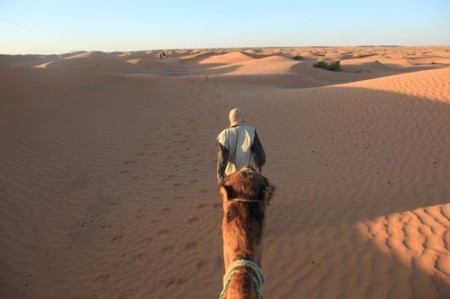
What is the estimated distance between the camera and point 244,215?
190 cm

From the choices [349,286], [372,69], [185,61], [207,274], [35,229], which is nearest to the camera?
[349,286]

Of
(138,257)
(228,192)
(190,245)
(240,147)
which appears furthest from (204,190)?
(228,192)

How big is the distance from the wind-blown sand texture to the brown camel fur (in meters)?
2.88

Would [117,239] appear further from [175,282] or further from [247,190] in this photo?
[247,190]

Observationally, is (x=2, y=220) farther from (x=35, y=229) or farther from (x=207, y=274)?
(x=207, y=274)

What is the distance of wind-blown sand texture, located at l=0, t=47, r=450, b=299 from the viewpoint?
16.1 ft

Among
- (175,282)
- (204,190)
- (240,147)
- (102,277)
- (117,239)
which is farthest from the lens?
(204,190)

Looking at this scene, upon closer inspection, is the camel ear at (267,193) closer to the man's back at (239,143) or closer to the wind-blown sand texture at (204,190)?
the man's back at (239,143)

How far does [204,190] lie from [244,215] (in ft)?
19.2

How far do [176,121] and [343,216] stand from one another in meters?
7.57

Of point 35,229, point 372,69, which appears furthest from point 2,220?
point 372,69

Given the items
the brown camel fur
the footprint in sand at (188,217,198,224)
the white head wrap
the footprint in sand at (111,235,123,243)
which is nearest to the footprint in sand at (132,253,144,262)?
the footprint in sand at (111,235,123,243)

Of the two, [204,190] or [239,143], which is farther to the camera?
[204,190]

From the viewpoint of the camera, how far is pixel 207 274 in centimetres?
508
